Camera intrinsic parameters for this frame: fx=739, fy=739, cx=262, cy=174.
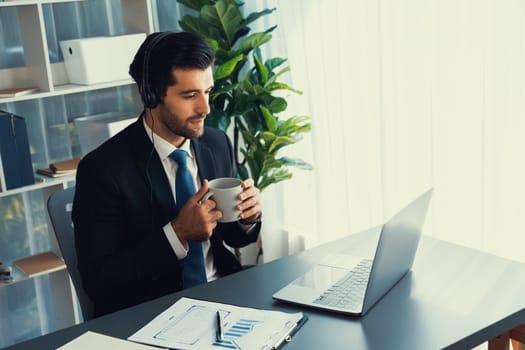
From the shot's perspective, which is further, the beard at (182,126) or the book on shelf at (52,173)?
the book on shelf at (52,173)

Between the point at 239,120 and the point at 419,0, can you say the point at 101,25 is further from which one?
the point at 419,0

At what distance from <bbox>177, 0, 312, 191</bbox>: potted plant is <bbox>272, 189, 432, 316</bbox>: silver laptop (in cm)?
133

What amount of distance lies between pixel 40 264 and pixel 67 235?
104 cm

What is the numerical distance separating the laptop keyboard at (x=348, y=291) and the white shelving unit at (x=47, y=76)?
1.60 metres

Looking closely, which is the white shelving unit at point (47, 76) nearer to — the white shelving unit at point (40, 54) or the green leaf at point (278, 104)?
the white shelving unit at point (40, 54)

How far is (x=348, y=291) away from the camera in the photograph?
5.47ft

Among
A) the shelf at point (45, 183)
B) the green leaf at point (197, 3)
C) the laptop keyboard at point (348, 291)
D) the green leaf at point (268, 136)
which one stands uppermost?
the green leaf at point (197, 3)

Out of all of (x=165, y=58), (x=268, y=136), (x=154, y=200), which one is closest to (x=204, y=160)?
(x=154, y=200)

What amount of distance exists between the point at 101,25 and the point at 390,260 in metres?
2.25

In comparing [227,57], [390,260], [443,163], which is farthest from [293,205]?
[390,260]

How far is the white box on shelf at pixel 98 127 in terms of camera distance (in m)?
3.02

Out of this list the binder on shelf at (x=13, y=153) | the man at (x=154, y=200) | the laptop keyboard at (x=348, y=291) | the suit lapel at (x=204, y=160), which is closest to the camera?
the laptop keyboard at (x=348, y=291)

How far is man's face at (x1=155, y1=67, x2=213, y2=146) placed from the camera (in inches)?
79.7

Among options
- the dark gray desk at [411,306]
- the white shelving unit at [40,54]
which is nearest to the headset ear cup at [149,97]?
the dark gray desk at [411,306]
